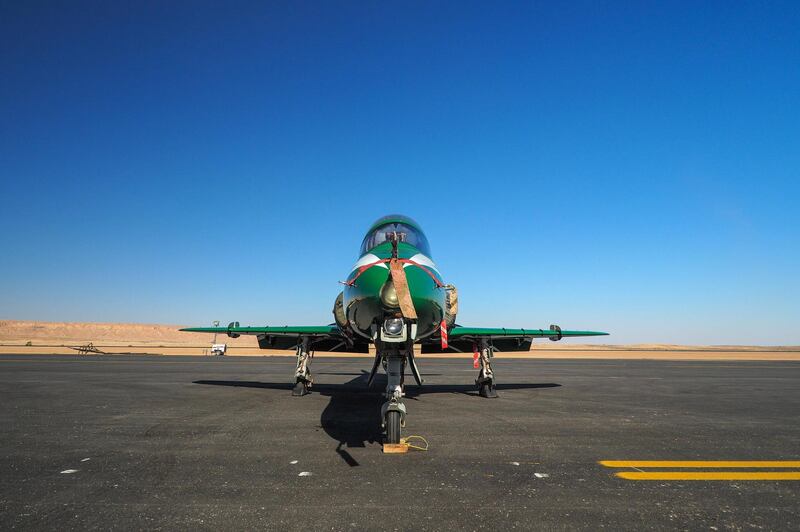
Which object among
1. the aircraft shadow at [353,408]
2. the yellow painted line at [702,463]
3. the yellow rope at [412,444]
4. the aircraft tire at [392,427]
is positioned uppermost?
the aircraft tire at [392,427]

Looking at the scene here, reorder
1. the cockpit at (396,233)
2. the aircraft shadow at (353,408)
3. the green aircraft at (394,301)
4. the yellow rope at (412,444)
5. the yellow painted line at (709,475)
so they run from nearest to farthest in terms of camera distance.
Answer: the yellow painted line at (709,475) → the green aircraft at (394,301) → the yellow rope at (412,444) → the aircraft shadow at (353,408) → the cockpit at (396,233)

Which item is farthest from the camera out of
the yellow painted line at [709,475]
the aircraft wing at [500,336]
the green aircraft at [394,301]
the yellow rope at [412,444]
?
the aircraft wing at [500,336]

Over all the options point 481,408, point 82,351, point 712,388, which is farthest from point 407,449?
point 82,351

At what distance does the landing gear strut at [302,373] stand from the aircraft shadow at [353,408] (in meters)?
0.68

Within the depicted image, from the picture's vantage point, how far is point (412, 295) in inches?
256

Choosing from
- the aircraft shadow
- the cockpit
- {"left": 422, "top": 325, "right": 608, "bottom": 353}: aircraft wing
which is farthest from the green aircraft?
{"left": 422, "top": 325, "right": 608, "bottom": 353}: aircraft wing

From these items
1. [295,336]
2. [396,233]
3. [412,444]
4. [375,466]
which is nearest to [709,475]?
[412,444]

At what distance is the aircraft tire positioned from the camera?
670cm

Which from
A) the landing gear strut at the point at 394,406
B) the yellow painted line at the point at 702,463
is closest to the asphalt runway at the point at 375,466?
the yellow painted line at the point at 702,463

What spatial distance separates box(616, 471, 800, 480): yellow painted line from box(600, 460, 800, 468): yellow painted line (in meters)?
0.31

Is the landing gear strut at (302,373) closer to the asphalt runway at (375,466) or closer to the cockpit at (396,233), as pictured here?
the asphalt runway at (375,466)

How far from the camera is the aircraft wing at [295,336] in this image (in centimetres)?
1301

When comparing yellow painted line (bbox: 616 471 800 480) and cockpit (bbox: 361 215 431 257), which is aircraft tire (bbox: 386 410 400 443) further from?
cockpit (bbox: 361 215 431 257)

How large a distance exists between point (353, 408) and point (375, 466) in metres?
5.44
